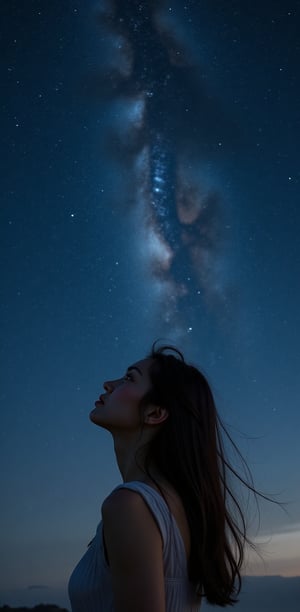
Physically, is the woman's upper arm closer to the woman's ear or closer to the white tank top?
the white tank top

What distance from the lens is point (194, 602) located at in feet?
7.55

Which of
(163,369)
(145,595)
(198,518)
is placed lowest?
(145,595)

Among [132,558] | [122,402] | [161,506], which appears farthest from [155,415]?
[132,558]

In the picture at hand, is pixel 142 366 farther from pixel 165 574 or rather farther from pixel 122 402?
pixel 165 574

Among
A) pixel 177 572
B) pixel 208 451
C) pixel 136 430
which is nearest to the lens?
pixel 177 572

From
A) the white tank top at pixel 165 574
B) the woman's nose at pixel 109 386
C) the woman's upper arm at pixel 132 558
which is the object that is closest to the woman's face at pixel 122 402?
the woman's nose at pixel 109 386

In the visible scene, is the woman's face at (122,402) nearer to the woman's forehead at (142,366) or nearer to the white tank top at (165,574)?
the woman's forehead at (142,366)

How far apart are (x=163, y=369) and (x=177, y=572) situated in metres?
0.95

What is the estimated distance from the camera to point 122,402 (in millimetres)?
2727

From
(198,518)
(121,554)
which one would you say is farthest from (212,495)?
(121,554)

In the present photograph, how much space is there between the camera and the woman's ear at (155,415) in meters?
2.61

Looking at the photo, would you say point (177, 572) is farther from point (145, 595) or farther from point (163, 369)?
point (163, 369)

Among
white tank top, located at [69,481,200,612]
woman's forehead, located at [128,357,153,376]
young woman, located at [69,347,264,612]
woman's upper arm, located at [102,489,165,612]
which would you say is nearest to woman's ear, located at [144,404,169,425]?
young woman, located at [69,347,264,612]

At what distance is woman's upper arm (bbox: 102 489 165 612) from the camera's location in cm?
183
